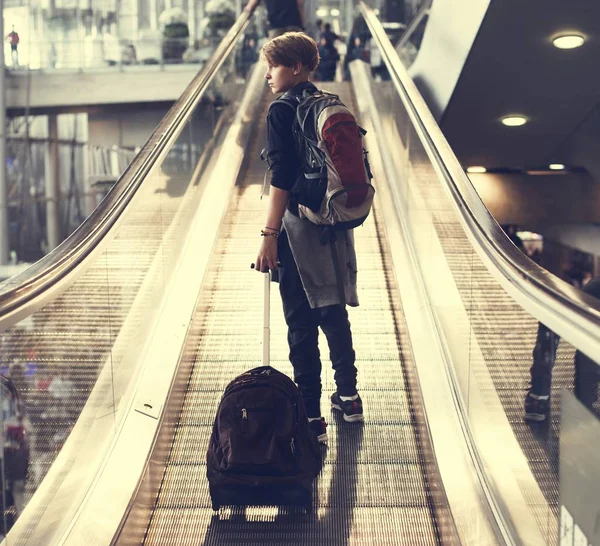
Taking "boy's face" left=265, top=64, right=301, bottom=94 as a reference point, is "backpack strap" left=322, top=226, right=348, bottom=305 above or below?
below

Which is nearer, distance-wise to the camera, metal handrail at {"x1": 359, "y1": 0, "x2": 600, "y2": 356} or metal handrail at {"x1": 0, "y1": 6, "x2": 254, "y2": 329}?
metal handrail at {"x1": 359, "y1": 0, "x2": 600, "y2": 356}

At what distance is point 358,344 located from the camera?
14.6ft

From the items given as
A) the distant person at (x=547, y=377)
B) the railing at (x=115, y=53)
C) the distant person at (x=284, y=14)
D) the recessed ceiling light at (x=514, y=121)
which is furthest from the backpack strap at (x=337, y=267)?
the railing at (x=115, y=53)

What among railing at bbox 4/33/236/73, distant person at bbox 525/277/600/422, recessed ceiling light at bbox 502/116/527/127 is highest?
railing at bbox 4/33/236/73

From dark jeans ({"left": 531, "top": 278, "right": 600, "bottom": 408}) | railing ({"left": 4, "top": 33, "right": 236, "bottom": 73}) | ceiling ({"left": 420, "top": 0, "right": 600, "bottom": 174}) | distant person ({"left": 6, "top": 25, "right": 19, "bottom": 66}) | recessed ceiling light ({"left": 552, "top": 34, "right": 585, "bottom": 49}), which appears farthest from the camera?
distant person ({"left": 6, "top": 25, "right": 19, "bottom": 66})

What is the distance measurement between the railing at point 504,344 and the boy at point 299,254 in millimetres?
463

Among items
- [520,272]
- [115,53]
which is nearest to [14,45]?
[115,53]

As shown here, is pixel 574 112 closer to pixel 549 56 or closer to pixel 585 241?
pixel 549 56

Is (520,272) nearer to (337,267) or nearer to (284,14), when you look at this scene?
(337,267)

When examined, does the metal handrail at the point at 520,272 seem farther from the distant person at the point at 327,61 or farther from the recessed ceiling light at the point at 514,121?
the distant person at the point at 327,61

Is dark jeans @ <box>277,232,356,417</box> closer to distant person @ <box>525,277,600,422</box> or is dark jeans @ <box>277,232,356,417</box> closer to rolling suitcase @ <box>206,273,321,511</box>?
rolling suitcase @ <box>206,273,321,511</box>

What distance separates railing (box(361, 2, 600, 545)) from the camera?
1.87 m

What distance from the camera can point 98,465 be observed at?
296cm

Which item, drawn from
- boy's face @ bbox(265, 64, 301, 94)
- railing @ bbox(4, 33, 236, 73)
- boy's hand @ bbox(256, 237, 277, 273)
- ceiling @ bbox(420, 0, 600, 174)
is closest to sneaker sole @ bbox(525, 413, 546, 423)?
boy's hand @ bbox(256, 237, 277, 273)
